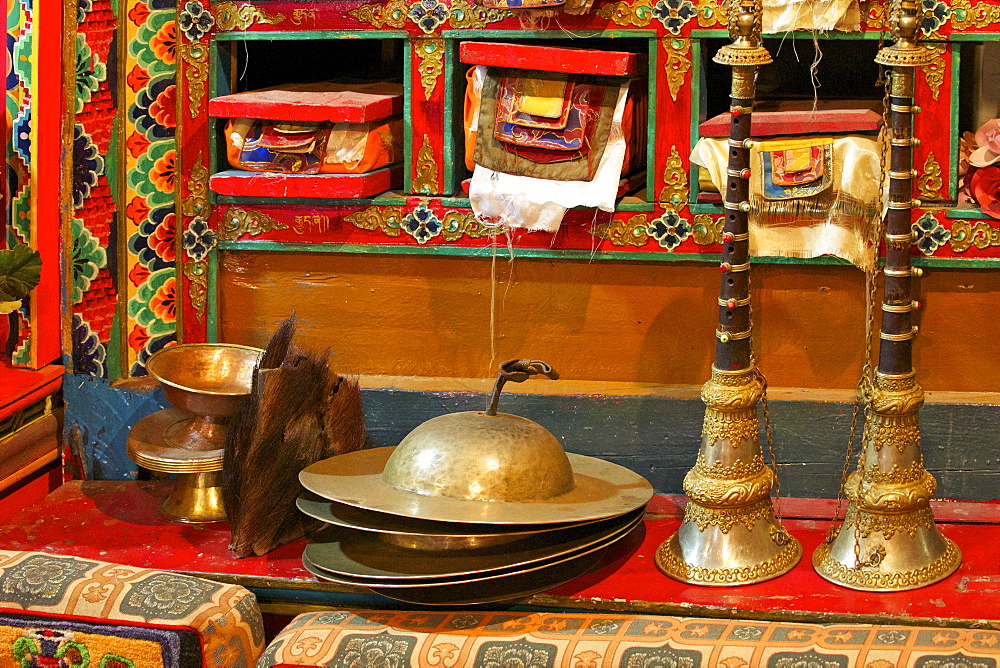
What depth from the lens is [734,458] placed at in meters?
2.24

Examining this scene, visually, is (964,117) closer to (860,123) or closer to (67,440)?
(860,123)

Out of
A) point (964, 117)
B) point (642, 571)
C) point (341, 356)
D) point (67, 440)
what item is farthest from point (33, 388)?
point (964, 117)

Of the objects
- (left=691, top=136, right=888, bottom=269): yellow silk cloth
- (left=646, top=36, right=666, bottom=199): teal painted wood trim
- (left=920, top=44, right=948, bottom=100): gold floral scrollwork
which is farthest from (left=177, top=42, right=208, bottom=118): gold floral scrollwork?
(left=920, top=44, right=948, bottom=100): gold floral scrollwork

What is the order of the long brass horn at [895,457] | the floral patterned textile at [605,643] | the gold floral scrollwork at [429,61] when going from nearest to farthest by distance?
1. the floral patterned textile at [605,643]
2. the long brass horn at [895,457]
3. the gold floral scrollwork at [429,61]

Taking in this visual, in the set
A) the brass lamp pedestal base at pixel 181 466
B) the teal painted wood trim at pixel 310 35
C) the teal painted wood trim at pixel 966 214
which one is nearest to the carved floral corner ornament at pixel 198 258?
the brass lamp pedestal base at pixel 181 466

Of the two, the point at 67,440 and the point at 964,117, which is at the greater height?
the point at 964,117

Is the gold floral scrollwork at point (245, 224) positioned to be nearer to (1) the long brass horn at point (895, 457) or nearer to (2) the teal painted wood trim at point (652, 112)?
(2) the teal painted wood trim at point (652, 112)

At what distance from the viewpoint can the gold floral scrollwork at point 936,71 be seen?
2.44m

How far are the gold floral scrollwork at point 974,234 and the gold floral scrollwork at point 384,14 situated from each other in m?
1.17

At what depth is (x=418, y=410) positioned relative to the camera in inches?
105

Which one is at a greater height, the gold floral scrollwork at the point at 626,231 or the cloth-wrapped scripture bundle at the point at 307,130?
the cloth-wrapped scripture bundle at the point at 307,130

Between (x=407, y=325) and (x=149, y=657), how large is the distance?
2.97ft

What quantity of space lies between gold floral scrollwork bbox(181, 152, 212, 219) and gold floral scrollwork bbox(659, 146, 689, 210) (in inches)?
38.6

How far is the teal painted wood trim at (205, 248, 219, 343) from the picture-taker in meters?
2.77
